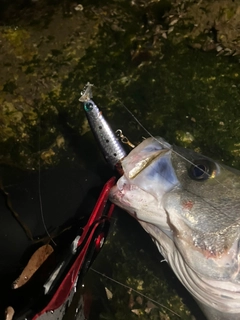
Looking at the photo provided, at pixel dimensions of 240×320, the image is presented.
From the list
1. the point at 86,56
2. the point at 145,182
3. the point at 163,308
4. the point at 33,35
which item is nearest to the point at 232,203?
the point at 145,182

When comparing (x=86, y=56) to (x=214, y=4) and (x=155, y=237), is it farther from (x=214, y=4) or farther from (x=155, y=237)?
(x=155, y=237)

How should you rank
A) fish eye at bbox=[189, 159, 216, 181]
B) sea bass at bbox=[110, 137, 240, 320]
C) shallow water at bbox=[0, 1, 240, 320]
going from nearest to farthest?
sea bass at bbox=[110, 137, 240, 320] < fish eye at bbox=[189, 159, 216, 181] < shallow water at bbox=[0, 1, 240, 320]

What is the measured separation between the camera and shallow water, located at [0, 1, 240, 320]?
289 centimetres

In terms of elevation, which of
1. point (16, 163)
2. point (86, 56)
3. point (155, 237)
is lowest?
point (155, 237)

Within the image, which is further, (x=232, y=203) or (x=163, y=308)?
(x=163, y=308)

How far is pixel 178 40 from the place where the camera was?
3.18 meters

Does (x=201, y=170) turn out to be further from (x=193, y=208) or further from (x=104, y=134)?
(x=104, y=134)

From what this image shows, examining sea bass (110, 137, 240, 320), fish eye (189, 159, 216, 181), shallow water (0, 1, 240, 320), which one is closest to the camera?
sea bass (110, 137, 240, 320)

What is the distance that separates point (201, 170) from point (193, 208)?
0.67 feet

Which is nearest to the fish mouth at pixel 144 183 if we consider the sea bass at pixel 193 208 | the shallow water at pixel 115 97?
the sea bass at pixel 193 208

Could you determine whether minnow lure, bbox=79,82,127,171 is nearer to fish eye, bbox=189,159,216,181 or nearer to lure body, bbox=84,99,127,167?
lure body, bbox=84,99,127,167

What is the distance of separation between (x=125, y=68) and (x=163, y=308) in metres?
1.69

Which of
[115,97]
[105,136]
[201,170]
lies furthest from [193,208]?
[115,97]

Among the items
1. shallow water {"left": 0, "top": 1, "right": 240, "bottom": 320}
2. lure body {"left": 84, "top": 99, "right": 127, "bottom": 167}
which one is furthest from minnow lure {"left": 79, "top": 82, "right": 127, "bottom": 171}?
shallow water {"left": 0, "top": 1, "right": 240, "bottom": 320}
